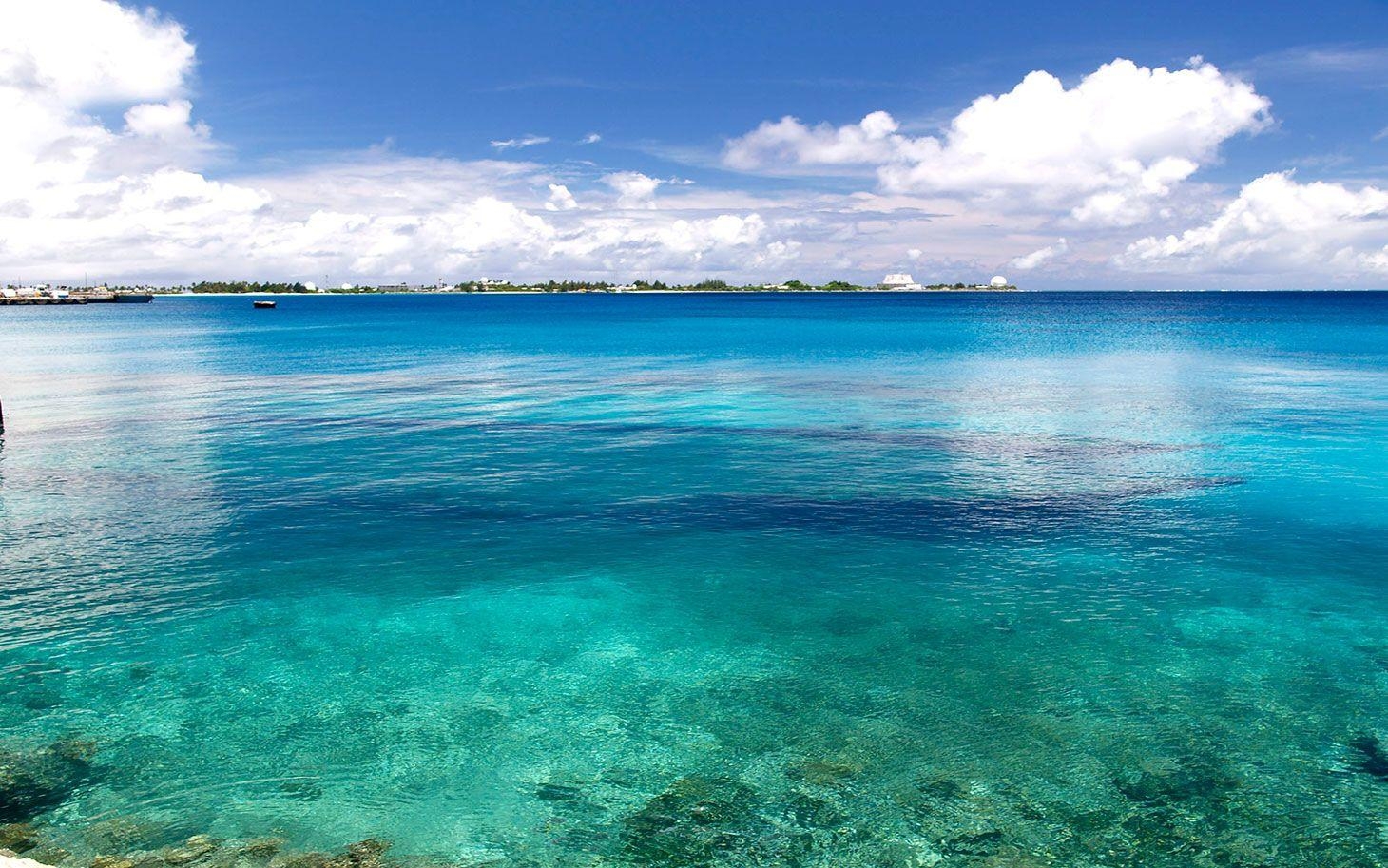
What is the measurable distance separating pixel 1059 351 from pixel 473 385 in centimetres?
6618

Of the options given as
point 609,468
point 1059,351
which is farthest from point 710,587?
point 1059,351

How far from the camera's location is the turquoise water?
41.5ft

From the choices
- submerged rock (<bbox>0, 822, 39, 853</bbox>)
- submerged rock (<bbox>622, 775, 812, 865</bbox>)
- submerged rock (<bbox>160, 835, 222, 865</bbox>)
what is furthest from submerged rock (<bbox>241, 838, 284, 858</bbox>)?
submerged rock (<bbox>622, 775, 812, 865</bbox>)

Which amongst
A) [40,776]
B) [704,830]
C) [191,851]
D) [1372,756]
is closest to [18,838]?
[40,776]

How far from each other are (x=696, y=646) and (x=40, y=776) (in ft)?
37.1

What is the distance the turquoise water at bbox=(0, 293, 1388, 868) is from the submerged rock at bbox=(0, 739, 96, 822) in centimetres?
8

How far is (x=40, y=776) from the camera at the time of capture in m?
13.6

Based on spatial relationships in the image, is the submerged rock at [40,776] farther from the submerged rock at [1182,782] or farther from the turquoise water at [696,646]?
the submerged rock at [1182,782]

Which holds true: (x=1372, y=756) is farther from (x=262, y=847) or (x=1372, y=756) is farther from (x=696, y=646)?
(x=262, y=847)

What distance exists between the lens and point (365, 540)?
25.4 m

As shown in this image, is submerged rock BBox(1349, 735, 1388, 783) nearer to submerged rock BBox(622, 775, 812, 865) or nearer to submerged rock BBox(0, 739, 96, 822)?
submerged rock BBox(622, 775, 812, 865)

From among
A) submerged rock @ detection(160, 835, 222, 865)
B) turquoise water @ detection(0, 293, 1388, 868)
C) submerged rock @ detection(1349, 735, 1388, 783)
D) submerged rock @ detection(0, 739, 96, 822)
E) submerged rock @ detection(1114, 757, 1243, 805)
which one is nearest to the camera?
submerged rock @ detection(160, 835, 222, 865)

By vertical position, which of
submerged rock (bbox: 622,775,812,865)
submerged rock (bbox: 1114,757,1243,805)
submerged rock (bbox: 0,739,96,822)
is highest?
submerged rock (bbox: 0,739,96,822)

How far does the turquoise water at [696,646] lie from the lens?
12.6 metres
